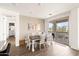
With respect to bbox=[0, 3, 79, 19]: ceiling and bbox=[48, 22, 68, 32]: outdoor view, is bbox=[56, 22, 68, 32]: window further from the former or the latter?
bbox=[0, 3, 79, 19]: ceiling

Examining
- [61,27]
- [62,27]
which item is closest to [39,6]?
[62,27]

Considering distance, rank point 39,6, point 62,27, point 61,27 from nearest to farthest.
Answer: point 39,6 < point 62,27 < point 61,27

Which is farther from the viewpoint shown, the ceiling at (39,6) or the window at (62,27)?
the window at (62,27)

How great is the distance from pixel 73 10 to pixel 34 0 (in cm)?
399

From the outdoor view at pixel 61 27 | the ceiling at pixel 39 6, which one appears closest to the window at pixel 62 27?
the outdoor view at pixel 61 27

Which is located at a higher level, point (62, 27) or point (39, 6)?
point (39, 6)

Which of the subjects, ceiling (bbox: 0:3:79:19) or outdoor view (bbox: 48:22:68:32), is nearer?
ceiling (bbox: 0:3:79:19)

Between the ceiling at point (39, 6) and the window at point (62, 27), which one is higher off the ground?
the ceiling at point (39, 6)

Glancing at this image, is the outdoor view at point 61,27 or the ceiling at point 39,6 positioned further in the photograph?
the outdoor view at point 61,27

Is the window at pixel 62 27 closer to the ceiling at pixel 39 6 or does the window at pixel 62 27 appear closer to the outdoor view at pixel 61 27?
the outdoor view at pixel 61 27

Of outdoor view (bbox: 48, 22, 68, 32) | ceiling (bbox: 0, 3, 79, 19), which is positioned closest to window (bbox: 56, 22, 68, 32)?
outdoor view (bbox: 48, 22, 68, 32)

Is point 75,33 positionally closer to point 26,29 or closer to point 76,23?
point 76,23

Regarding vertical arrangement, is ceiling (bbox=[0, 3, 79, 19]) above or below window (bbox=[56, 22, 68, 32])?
above

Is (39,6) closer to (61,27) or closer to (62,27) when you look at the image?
(62,27)
